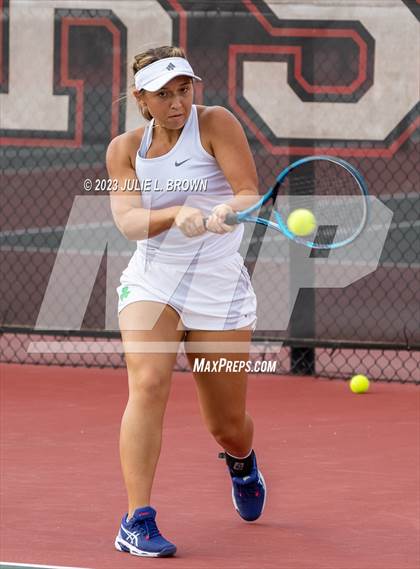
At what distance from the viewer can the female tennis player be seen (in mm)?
4695

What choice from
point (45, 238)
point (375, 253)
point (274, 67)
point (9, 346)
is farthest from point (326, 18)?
point (9, 346)

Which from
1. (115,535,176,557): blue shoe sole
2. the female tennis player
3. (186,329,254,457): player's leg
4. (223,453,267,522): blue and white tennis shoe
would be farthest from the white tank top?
(115,535,176,557): blue shoe sole

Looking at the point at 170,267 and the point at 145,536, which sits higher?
the point at 170,267

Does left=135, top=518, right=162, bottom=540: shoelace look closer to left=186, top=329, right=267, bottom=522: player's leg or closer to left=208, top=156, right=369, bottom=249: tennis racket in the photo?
left=186, top=329, right=267, bottom=522: player's leg

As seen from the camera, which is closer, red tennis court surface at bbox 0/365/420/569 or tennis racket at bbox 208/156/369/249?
tennis racket at bbox 208/156/369/249

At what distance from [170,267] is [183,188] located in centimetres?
29

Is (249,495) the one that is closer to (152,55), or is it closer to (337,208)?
(337,208)

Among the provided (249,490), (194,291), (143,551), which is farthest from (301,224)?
(143,551)

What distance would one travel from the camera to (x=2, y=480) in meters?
5.88

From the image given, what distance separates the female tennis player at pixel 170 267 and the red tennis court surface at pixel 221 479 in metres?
0.34

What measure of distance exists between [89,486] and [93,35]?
3.85 m

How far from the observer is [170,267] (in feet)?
16.0

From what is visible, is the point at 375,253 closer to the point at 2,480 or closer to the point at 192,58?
the point at 192,58

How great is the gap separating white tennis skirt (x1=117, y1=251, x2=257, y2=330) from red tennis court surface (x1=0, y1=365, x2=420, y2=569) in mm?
816
